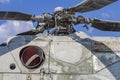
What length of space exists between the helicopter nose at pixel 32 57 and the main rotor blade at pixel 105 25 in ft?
7.42

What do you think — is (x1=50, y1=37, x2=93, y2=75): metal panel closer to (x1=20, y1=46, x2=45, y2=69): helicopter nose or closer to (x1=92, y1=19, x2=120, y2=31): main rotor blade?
(x1=20, y1=46, x2=45, y2=69): helicopter nose

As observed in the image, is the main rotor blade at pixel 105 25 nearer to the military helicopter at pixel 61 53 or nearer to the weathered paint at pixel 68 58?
the military helicopter at pixel 61 53

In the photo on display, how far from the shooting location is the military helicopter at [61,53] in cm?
1304

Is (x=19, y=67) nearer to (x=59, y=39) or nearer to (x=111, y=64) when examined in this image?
(x=59, y=39)

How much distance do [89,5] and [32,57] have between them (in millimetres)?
2679

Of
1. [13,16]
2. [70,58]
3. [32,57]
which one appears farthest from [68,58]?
[13,16]

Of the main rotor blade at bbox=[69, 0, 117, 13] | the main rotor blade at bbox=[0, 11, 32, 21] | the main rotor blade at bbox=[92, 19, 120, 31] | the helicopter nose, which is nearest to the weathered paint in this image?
the helicopter nose

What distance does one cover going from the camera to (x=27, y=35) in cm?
1384

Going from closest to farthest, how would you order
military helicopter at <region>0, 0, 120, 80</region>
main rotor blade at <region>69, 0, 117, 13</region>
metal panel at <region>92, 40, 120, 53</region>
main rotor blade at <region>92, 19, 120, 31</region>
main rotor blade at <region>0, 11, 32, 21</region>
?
main rotor blade at <region>69, 0, 117, 13</region>, main rotor blade at <region>0, 11, 32, 21</region>, military helicopter at <region>0, 0, 120, 80</region>, metal panel at <region>92, 40, 120, 53</region>, main rotor blade at <region>92, 19, 120, 31</region>

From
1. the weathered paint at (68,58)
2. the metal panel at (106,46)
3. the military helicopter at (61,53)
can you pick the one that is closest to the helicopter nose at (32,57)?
the military helicopter at (61,53)

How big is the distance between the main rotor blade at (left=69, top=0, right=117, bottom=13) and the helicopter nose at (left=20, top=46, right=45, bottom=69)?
1.94 meters

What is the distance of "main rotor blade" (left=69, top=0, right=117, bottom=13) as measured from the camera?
11.9 m

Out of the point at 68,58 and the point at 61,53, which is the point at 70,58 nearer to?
the point at 68,58

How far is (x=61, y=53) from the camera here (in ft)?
43.6
